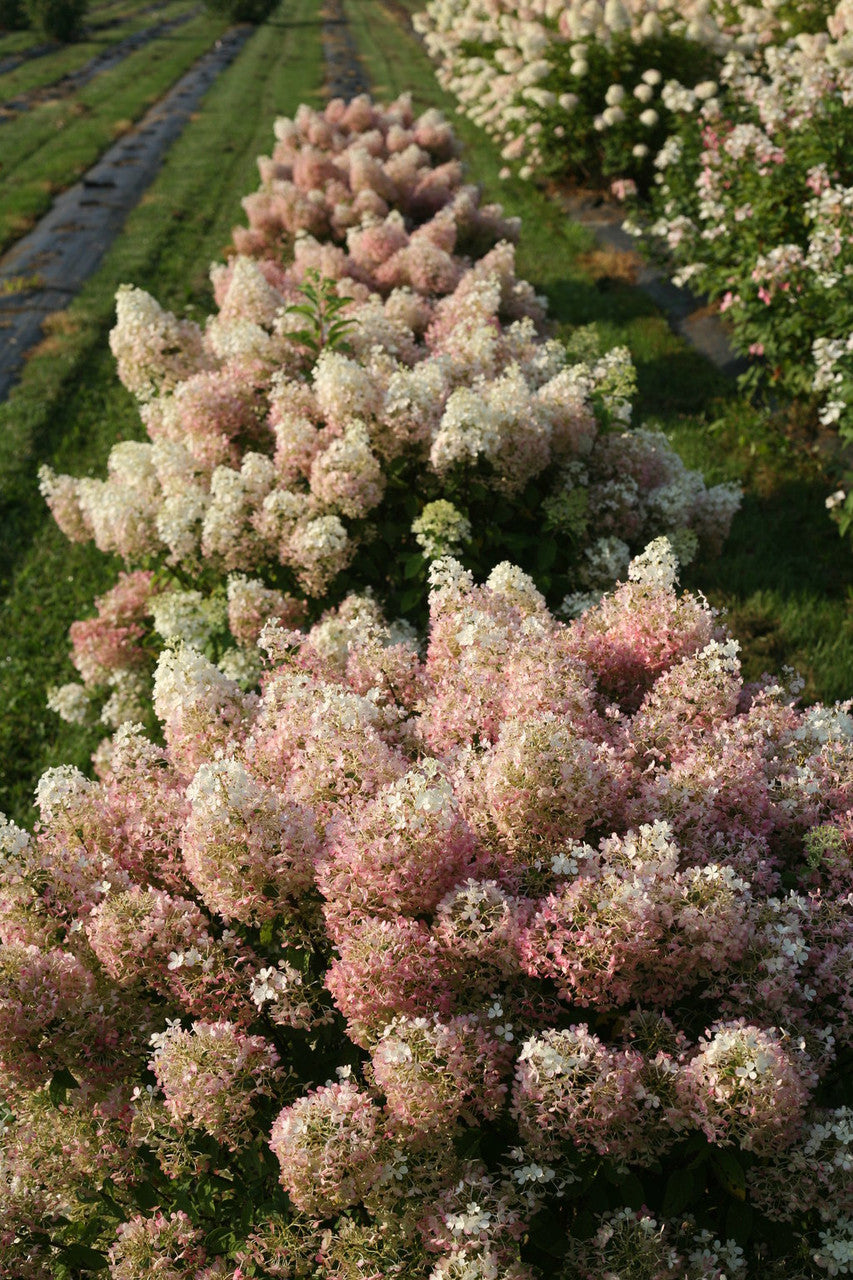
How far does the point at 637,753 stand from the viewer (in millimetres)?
2879

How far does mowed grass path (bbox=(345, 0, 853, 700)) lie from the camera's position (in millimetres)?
5641

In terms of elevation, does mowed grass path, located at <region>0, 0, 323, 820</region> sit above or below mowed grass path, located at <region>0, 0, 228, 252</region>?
below

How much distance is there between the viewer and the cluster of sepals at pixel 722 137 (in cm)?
706

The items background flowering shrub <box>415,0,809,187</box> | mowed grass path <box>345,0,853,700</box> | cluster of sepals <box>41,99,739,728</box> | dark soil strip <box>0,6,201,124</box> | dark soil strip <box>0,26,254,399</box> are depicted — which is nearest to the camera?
cluster of sepals <box>41,99,739,728</box>

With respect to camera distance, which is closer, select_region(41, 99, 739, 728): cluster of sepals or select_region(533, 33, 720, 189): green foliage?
select_region(41, 99, 739, 728): cluster of sepals

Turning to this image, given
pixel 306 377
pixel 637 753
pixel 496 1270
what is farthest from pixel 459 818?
pixel 306 377

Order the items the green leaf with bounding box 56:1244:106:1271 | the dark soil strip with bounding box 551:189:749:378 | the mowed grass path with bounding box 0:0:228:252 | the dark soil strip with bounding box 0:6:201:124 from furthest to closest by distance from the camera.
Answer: the dark soil strip with bounding box 0:6:201:124, the mowed grass path with bounding box 0:0:228:252, the dark soil strip with bounding box 551:189:749:378, the green leaf with bounding box 56:1244:106:1271

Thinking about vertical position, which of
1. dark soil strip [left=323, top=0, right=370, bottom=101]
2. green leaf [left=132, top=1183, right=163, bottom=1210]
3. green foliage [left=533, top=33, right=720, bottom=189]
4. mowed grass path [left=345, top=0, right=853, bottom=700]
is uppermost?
dark soil strip [left=323, top=0, right=370, bottom=101]

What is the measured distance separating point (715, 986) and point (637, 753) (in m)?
0.73

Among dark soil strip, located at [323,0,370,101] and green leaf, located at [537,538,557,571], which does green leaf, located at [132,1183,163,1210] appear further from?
dark soil strip, located at [323,0,370,101]

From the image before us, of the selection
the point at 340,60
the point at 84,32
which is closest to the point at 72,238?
the point at 340,60

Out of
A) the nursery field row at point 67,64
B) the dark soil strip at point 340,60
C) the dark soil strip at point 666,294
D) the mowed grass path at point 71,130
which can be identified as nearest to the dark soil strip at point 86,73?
the nursery field row at point 67,64

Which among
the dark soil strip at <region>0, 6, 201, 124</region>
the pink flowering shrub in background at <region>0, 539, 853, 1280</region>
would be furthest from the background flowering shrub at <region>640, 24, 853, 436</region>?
the dark soil strip at <region>0, 6, 201, 124</region>

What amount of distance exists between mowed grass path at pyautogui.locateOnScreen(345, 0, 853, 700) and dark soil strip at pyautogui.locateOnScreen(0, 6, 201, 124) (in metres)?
15.6
